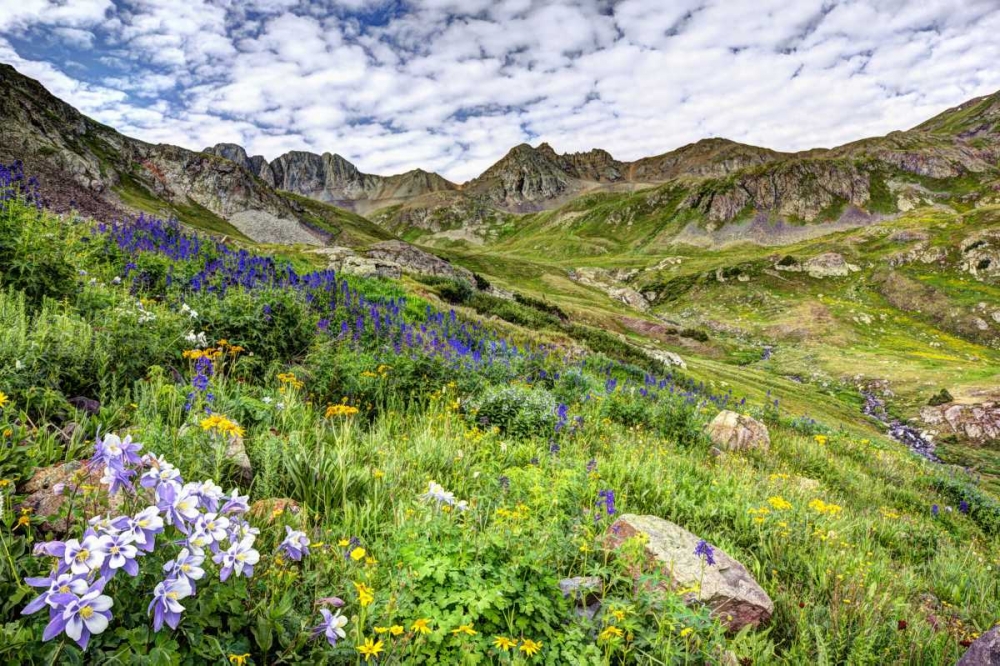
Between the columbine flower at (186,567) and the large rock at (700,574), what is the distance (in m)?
2.91

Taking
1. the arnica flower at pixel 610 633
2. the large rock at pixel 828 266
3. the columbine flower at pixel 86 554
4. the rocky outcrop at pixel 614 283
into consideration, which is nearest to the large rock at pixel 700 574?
the arnica flower at pixel 610 633

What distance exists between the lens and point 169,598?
1785 mm

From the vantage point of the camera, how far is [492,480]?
4.72 metres

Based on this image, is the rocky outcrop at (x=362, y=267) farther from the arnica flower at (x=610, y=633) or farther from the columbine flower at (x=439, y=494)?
the arnica flower at (x=610, y=633)

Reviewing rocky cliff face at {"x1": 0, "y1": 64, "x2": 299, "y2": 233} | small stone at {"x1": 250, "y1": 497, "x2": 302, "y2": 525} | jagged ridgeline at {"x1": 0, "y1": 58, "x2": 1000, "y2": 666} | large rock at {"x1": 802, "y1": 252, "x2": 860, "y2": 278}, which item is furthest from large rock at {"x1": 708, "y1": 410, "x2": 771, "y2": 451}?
large rock at {"x1": 802, "y1": 252, "x2": 860, "y2": 278}

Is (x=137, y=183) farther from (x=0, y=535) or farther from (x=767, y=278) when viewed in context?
(x=767, y=278)

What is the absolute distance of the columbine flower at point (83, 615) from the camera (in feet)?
5.09

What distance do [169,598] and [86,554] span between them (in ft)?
1.09

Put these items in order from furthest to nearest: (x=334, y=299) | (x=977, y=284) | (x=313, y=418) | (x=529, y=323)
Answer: (x=977, y=284)
(x=529, y=323)
(x=334, y=299)
(x=313, y=418)

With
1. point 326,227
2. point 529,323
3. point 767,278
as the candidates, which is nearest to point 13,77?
point 326,227

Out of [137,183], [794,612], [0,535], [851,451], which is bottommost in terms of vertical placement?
[851,451]

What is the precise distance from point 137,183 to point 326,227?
117 ft

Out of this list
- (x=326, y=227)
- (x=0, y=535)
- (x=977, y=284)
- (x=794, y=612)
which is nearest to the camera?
(x=0, y=535)

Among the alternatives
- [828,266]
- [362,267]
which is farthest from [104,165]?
[828,266]
